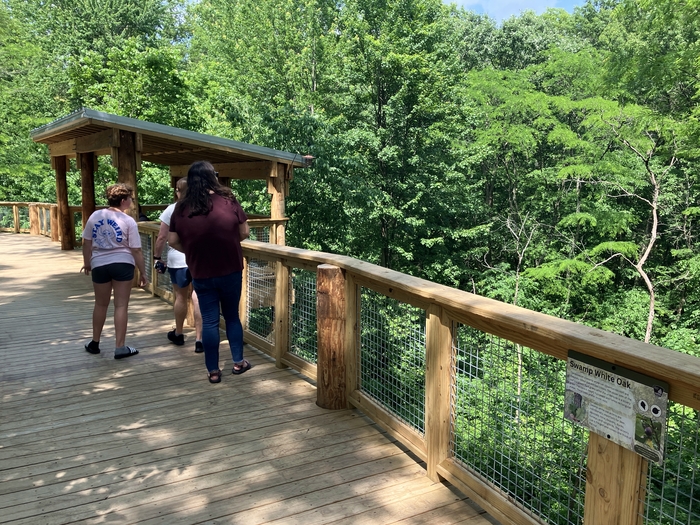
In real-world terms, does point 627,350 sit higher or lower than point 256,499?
higher

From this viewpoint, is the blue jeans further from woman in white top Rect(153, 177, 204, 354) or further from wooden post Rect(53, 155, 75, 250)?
wooden post Rect(53, 155, 75, 250)

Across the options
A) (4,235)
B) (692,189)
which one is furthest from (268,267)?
(692,189)

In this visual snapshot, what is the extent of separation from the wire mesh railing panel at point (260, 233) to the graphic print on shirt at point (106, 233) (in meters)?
4.81

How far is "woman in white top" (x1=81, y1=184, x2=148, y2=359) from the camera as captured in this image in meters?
4.66

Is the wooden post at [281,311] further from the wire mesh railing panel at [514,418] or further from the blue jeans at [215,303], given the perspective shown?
the wire mesh railing panel at [514,418]

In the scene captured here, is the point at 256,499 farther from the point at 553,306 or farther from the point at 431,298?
the point at 553,306

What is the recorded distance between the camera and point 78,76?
18703mm

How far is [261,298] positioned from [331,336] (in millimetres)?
1910

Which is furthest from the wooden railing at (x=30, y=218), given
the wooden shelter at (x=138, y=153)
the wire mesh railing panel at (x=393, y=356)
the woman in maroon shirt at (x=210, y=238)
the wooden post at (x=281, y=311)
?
the wire mesh railing panel at (x=393, y=356)

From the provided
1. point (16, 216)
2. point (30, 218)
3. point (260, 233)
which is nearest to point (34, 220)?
point (30, 218)

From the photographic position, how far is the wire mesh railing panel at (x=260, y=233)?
9648 mm

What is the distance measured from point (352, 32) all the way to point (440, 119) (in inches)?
195

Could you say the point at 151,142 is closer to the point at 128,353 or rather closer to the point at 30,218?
the point at 128,353

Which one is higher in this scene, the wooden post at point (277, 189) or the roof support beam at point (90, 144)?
the roof support beam at point (90, 144)
